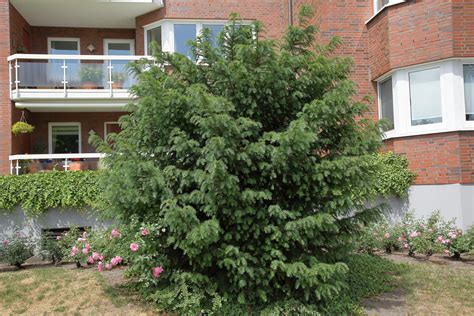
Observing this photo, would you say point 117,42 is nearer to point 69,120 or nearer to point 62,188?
point 69,120

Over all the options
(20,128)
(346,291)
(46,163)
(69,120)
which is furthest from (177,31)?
(346,291)

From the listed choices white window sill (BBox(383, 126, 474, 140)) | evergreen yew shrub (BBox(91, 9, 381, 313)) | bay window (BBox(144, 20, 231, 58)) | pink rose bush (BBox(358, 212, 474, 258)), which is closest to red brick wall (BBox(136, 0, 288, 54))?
Answer: bay window (BBox(144, 20, 231, 58))

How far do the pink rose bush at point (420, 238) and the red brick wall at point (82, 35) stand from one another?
1150 cm

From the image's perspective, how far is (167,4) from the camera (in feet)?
47.4

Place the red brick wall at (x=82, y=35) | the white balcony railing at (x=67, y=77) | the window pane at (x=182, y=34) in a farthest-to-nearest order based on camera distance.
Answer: the red brick wall at (x=82, y=35)
the window pane at (x=182, y=34)
the white balcony railing at (x=67, y=77)

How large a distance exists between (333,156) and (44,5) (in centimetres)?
1174

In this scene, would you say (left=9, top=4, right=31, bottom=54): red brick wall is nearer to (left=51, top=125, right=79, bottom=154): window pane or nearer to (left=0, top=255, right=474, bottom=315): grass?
(left=51, top=125, right=79, bottom=154): window pane

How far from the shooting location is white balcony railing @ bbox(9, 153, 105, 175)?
40.2ft

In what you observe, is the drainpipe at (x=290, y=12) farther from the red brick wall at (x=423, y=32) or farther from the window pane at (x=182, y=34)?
the red brick wall at (x=423, y=32)

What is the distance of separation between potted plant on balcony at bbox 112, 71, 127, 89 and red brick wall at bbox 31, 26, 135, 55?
8.26 ft

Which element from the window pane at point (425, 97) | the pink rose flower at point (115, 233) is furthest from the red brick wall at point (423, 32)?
the pink rose flower at point (115, 233)

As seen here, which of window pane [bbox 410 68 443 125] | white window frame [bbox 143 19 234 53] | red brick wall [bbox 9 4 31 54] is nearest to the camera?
window pane [bbox 410 68 443 125]

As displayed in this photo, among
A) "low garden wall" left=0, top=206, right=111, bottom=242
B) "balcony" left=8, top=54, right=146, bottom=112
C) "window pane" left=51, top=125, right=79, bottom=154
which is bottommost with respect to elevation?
"low garden wall" left=0, top=206, right=111, bottom=242

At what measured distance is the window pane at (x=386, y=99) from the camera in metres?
11.8
